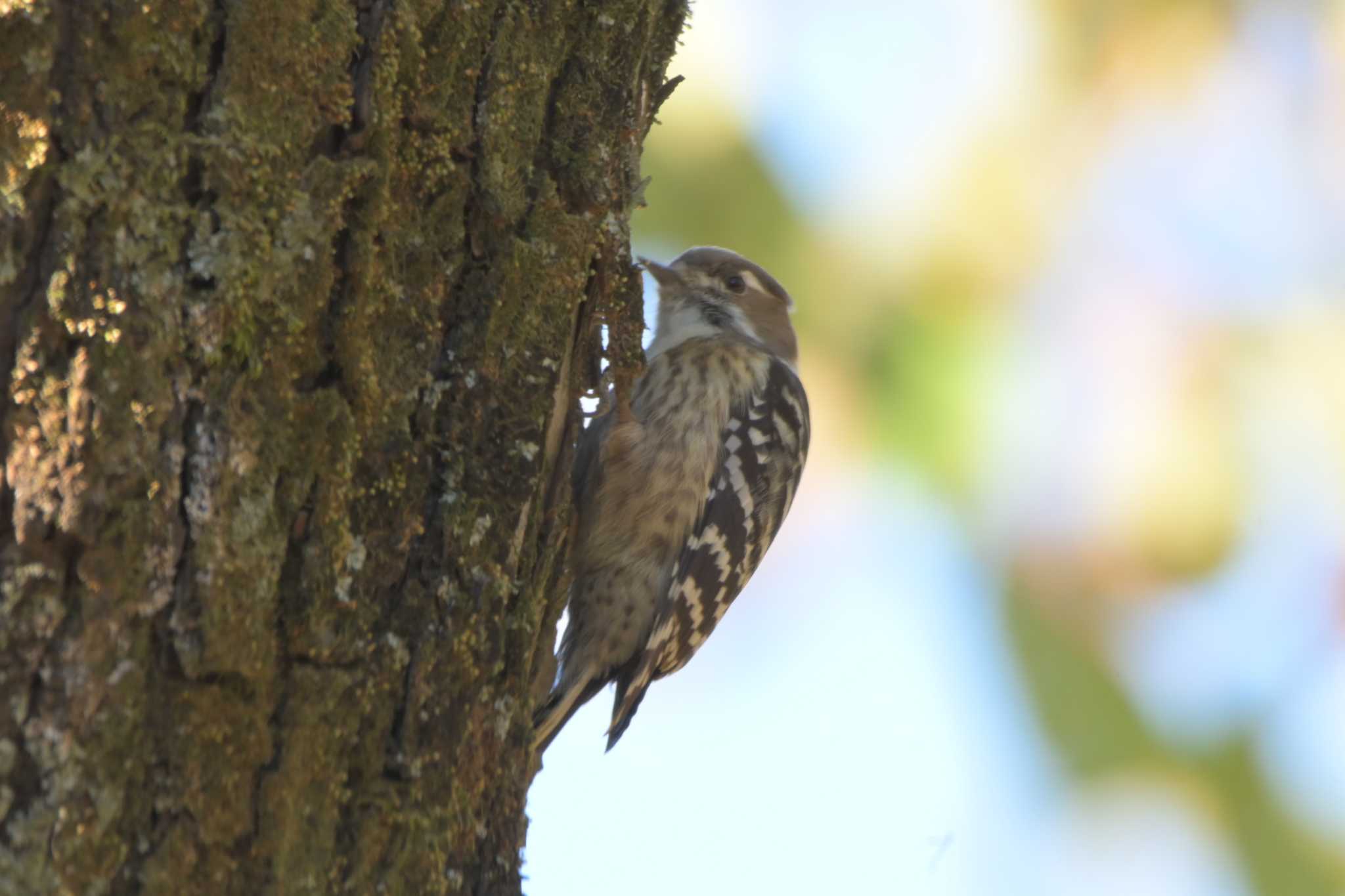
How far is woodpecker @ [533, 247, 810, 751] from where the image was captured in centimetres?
391

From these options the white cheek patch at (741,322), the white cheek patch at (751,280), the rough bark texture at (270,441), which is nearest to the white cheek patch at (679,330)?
the white cheek patch at (741,322)

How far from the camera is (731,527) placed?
13.8 ft

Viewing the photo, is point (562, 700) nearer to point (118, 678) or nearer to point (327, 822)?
point (327, 822)

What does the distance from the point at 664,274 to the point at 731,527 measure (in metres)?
1.02

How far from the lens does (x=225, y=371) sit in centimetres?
180

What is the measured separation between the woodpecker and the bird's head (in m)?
0.02

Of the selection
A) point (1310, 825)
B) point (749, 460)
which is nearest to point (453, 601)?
point (749, 460)

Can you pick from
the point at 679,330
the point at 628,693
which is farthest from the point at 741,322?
the point at 628,693

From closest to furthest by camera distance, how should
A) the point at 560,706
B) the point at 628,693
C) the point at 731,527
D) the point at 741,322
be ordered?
the point at 560,706
the point at 628,693
the point at 731,527
the point at 741,322

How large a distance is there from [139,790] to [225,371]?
516 millimetres

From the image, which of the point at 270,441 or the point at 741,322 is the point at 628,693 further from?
the point at 270,441

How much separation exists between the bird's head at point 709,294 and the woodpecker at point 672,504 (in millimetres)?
23

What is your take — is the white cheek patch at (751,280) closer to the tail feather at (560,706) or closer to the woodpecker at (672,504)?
the woodpecker at (672,504)

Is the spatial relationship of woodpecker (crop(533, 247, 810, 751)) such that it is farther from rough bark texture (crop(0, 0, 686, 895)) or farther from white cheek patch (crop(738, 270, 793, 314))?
rough bark texture (crop(0, 0, 686, 895))
